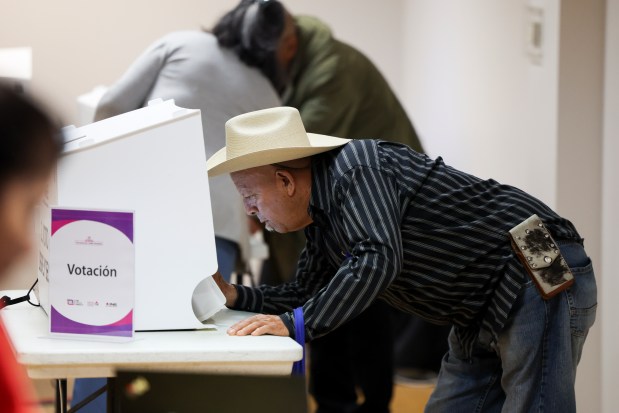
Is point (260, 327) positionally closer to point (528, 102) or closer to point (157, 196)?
point (157, 196)

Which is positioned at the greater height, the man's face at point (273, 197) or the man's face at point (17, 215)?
the man's face at point (17, 215)

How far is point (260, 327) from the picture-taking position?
1927mm

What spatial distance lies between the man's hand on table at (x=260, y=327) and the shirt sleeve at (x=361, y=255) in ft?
0.10

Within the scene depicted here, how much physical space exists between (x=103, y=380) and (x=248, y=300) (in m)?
0.75

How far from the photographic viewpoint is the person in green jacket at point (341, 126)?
12.1 ft

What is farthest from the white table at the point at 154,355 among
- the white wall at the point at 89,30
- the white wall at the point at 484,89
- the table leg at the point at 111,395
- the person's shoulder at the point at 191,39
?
the white wall at the point at 89,30

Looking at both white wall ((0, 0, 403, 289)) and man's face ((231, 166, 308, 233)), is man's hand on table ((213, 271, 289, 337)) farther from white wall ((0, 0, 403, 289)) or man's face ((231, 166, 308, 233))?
white wall ((0, 0, 403, 289))

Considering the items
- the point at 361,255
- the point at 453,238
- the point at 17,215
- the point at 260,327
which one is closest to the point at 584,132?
the point at 453,238

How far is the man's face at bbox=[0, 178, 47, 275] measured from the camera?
918 mm

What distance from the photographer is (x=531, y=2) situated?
11.8 feet

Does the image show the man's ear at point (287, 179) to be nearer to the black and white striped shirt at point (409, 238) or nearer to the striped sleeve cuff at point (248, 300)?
the black and white striped shirt at point (409, 238)

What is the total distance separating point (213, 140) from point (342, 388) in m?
1.19

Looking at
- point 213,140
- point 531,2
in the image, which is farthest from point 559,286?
point 531,2

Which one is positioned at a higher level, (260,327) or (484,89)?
(484,89)
